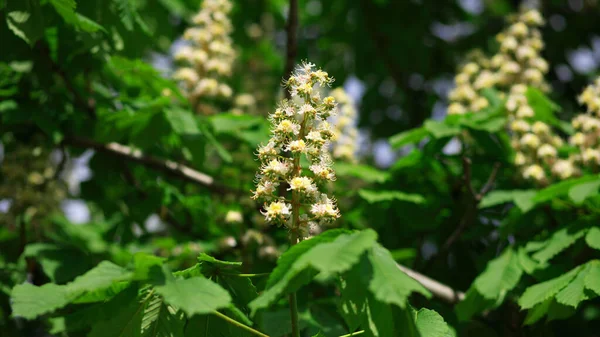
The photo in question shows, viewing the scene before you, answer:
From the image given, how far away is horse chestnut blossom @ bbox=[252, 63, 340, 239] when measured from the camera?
2307 mm

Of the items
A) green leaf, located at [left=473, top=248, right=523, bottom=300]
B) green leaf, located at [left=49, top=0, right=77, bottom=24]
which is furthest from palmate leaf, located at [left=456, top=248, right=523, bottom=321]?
green leaf, located at [left=49, top=0, right=77, bottom=24]

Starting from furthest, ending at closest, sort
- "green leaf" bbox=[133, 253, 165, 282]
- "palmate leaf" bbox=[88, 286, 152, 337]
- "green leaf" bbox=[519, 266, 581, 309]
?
"green leaf" bbox=[519, 266, 581, 309] → "palmate leaf" bbox=[88, 286, 152, 337] → "green leaf" bbox=[133, 253, 165, 282]

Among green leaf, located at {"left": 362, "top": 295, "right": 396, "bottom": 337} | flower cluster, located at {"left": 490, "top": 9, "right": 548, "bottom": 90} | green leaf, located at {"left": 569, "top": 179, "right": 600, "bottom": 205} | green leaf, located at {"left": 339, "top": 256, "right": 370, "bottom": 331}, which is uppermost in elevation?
flower cluster, located at {"left": 490, "top": 9, "right": 548, "bottom": 90}

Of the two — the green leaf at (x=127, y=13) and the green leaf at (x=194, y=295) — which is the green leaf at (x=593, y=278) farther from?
the green leaf at (x=127, y=13)

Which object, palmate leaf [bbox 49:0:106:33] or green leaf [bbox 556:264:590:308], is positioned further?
palmate leaf [bbox 49:0:106:33]

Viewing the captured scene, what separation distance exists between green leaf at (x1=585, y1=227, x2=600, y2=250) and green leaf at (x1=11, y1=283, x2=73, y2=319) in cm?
235

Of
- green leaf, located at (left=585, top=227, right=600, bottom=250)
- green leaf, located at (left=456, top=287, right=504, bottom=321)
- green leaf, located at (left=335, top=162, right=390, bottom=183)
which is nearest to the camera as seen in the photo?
green leaf, located at (left=585, top=227, right=600, bottom=250)

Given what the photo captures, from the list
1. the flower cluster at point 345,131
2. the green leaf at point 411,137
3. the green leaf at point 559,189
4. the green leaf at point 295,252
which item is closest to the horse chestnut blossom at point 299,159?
the green leaf at point 295,252

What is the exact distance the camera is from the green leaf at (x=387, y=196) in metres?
3.98

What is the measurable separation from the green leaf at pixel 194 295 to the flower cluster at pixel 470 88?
315 cm

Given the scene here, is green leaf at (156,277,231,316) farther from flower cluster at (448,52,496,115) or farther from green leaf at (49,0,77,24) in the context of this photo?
flower cluster at (448,52,496,115)

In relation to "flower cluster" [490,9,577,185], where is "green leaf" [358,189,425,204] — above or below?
below

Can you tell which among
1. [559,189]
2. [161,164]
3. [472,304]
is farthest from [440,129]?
[161,164]

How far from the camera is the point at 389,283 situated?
1.89 metres
